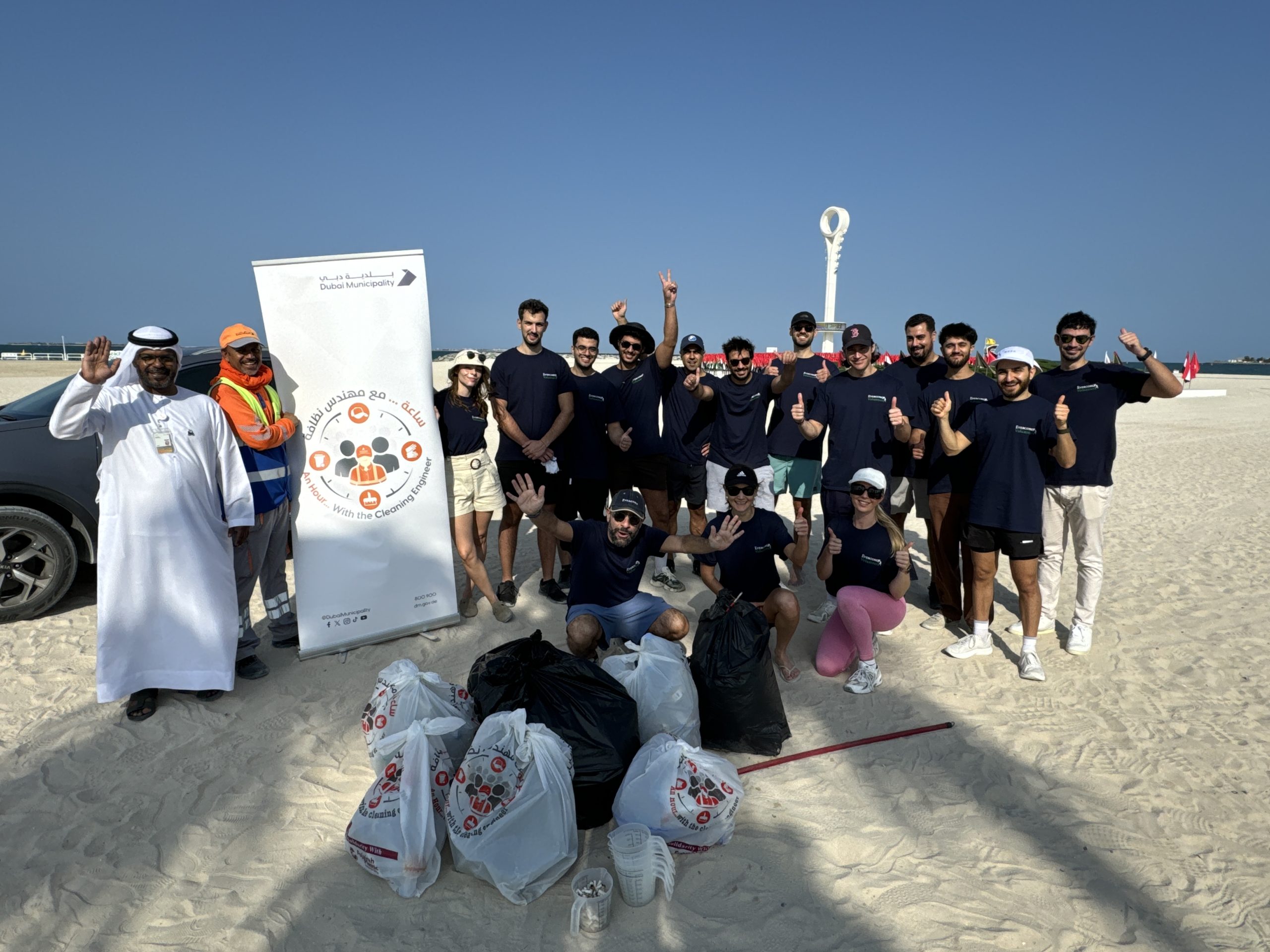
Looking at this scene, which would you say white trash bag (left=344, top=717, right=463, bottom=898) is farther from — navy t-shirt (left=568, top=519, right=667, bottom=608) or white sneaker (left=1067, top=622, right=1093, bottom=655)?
white sneaker (left=1067, top=622, right=1093, bottom=655)

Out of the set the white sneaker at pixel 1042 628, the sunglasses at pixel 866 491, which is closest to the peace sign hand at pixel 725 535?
the sunglasses at pixel 866 491

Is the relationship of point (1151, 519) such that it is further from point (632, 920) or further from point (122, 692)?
point (122, 692)

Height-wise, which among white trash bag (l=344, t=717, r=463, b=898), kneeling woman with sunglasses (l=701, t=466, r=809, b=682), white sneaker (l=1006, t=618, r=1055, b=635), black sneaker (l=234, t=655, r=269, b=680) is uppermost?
kneeling woman with sunglasses (l=701, t=466, r=809, b=682)

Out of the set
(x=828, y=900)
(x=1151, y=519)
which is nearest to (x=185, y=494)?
(x=828, y=900)

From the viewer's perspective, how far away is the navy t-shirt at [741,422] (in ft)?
Answer: 18.3

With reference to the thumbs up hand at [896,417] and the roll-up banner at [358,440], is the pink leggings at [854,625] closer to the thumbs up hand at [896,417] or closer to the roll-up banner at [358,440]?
the thumbs up hand at [896,417]

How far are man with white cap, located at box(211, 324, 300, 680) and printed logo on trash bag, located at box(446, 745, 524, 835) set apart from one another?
224 centimetres

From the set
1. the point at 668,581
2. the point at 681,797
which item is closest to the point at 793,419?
the point at 668,581

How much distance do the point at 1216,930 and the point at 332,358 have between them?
476 centimetres

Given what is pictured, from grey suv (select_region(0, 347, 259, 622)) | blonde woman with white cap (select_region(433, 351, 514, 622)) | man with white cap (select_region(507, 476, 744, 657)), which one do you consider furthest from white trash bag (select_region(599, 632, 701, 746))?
grey suv (select_region(0, 347, 259, 622))

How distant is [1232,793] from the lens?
3.22 meters

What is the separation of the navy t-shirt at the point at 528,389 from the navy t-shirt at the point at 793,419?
1736 mm

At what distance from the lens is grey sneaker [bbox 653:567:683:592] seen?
5.80 meters

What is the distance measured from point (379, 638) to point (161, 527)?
147 cm
